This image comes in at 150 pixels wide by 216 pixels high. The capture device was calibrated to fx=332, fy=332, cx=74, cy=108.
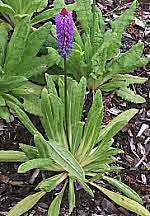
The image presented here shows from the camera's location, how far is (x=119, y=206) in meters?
2.63

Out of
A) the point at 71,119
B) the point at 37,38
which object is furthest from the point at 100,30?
the point at 71,119

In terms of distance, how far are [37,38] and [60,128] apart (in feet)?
3.07

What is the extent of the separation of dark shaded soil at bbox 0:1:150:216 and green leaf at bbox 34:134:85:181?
22.3 inches

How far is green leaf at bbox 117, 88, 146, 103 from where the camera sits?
3.21 metres

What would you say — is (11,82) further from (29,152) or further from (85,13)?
(85,13)

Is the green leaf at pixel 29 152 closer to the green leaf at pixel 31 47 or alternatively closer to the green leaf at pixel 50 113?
the green leaf at pixel 50 113

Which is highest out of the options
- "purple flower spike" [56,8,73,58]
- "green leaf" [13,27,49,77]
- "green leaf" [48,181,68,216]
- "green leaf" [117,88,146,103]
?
"purple flower spike" [56,8,73,58]

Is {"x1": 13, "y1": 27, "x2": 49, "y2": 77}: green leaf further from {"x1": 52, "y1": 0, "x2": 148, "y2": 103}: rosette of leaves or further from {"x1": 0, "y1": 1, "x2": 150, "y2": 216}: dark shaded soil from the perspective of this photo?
{"x1": 0, "y1": 1, "x2": 150, "y2": 216}: dark shaded soil

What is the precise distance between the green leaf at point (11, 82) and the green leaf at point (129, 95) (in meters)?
0.99

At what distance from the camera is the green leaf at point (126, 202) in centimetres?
244

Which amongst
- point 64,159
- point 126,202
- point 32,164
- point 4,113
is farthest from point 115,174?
point 4,113

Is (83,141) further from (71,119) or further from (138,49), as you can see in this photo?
(138,49)

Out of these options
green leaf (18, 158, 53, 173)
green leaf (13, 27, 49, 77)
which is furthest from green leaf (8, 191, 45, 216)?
green leaf (13, 27, 49, 77)

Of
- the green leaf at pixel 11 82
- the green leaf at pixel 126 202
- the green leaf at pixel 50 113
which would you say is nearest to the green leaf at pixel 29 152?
the green leaf at pixel 50 113
